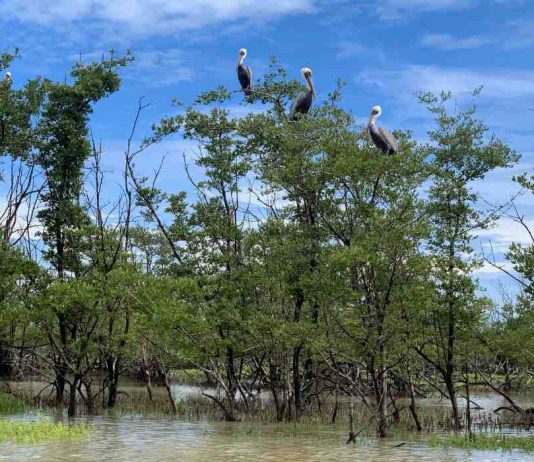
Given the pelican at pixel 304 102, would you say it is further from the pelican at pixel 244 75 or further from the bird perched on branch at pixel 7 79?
the bird perched on branch at pixel 7 79

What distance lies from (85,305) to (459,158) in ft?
32.6

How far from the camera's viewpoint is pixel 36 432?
1284 cm

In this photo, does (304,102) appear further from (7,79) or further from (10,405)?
(10,405)

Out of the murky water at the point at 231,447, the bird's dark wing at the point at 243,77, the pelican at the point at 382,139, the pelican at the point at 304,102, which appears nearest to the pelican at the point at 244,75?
the bird's dark wing at the point at 243,77

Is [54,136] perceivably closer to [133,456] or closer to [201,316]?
[201,316]

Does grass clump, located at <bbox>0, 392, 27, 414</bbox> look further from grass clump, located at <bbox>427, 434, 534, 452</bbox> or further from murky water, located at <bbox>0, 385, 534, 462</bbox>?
grass clump, located at <bbox>427, 434, 534, 452</bbox>

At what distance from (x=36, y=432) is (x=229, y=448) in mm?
3642

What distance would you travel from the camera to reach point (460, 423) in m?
16.8

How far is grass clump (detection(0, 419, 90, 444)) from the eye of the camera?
1230 cm

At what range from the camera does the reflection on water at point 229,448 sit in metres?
10.8

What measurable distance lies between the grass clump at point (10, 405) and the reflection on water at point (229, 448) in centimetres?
477

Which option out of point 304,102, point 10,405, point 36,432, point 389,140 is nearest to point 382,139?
point 389,140

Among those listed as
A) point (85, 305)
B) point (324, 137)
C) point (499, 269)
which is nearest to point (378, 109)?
point (324, 137)

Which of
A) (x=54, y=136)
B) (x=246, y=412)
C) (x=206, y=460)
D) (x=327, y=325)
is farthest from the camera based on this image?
(x=54, y=136)
